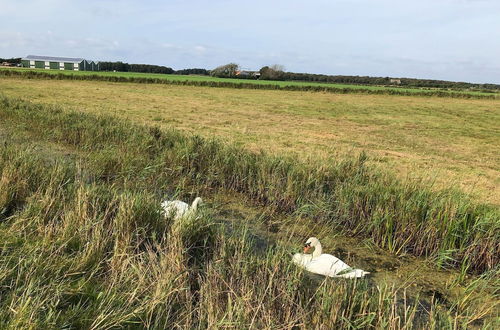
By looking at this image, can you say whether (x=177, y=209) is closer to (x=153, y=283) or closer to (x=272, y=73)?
(x=153, y=283)

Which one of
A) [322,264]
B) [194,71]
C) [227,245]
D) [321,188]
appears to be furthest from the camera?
[194,71]

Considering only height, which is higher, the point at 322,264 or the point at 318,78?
the point at 318,78

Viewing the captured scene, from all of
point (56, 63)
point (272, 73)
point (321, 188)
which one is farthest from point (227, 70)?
point (321, 188)

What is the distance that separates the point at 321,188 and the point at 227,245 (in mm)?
3009

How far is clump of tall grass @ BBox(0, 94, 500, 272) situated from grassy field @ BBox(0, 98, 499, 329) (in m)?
0.03

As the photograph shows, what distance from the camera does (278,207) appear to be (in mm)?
6539

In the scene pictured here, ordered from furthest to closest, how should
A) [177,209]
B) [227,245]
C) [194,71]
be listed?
[194,71] → [177,209] → [227,245]

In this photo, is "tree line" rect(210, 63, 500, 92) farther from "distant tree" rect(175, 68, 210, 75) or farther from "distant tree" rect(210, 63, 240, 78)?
"distant tree" rect(175, 68, 210, 75)

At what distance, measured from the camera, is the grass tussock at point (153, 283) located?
2.81 metres

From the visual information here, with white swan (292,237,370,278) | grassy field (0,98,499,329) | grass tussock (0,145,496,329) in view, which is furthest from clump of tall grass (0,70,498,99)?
white swan (292,237,370,278)

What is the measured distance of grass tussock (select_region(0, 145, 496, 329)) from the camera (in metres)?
2.81

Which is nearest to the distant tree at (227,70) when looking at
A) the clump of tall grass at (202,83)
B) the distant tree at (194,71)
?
the distant tree at (194,71)

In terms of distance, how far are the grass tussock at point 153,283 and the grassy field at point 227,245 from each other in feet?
0.06

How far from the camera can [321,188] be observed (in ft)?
21.6
